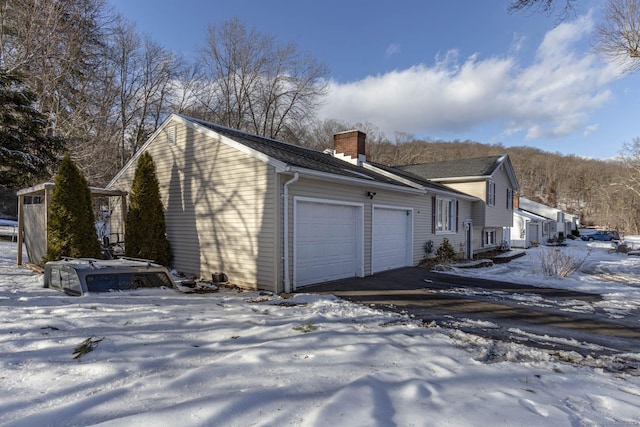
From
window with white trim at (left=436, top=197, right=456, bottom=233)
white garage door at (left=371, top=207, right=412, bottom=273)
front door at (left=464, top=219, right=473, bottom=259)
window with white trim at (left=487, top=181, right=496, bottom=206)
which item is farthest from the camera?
window with white trim at (left=487, top=181, right=496, bottom=206)

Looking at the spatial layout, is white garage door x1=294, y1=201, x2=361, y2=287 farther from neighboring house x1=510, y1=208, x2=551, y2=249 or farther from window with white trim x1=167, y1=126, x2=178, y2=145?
neighboring house x1=510, y1=208, x2=551, y2=249

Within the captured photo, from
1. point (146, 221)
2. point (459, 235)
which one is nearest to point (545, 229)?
point (459, 235)

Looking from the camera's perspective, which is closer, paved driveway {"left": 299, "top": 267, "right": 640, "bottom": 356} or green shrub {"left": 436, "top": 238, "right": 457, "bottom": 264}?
paved driveway {"left": 299, "top": 267, "right": 640, "bottom": 356}

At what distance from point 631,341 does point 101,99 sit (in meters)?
20.3

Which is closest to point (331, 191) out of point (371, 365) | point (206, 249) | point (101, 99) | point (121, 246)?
point (206, 249)

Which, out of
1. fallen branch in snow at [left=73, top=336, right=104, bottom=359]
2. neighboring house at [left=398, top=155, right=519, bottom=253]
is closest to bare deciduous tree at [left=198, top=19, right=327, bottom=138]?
neighboring house at [left=398, top=155, right=519, bottom=253]

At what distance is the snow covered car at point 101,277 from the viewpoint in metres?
6.01

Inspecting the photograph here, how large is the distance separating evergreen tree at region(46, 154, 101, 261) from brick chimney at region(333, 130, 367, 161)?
30.9 feet

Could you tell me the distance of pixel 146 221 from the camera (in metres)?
10.4

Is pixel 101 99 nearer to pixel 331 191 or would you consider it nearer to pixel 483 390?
pixel 331 191

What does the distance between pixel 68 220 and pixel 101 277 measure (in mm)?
4255

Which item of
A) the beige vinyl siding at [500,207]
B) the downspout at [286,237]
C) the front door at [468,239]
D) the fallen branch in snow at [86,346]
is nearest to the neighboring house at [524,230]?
the beige vinyl siding at [500,207]

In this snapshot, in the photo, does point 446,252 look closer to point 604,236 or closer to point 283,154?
point 283,154

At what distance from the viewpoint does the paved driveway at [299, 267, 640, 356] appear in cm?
557
